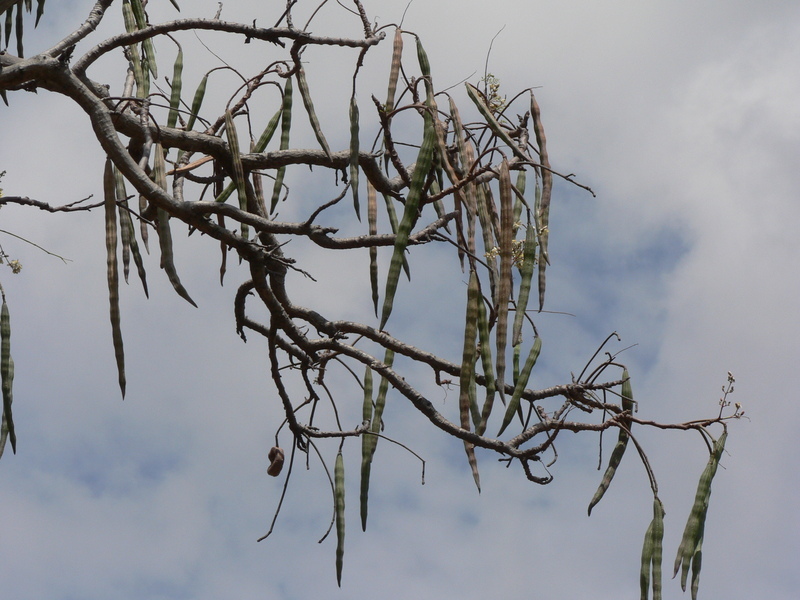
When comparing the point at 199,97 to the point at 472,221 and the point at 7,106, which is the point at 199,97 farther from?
the point at 472,221

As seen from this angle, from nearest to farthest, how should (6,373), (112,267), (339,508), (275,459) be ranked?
(112,267), (6,373), (339,508), (275,459)

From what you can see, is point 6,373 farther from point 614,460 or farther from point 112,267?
point 614,460

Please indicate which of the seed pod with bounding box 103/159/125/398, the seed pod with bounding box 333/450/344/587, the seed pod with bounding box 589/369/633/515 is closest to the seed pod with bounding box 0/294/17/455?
the seed pod with bounding box 103/159/125/398

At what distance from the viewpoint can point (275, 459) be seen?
11.7 feet

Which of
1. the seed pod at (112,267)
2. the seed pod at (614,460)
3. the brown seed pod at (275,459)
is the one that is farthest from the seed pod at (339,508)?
the seed pod at (112,267)

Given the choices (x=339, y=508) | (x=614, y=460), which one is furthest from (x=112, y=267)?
(x=614, y=460)

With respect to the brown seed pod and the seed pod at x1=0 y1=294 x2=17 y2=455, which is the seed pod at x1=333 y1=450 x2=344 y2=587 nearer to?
the brown seed pod

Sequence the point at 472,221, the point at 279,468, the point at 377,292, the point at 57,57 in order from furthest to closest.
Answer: the point at 279,468 < the point at 377,292 < the point at 57,57 < the point at 472,221

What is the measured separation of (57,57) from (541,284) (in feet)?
4.83

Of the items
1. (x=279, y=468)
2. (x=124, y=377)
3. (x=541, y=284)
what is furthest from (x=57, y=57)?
(x=279, y=468)

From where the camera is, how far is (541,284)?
256 centimetres

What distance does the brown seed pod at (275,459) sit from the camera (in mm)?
3564

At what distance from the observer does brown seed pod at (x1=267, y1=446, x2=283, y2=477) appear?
3.56 meters

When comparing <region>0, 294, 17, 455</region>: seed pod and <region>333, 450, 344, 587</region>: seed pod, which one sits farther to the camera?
<region>333, 450, 344, 587</region>: seed pod
